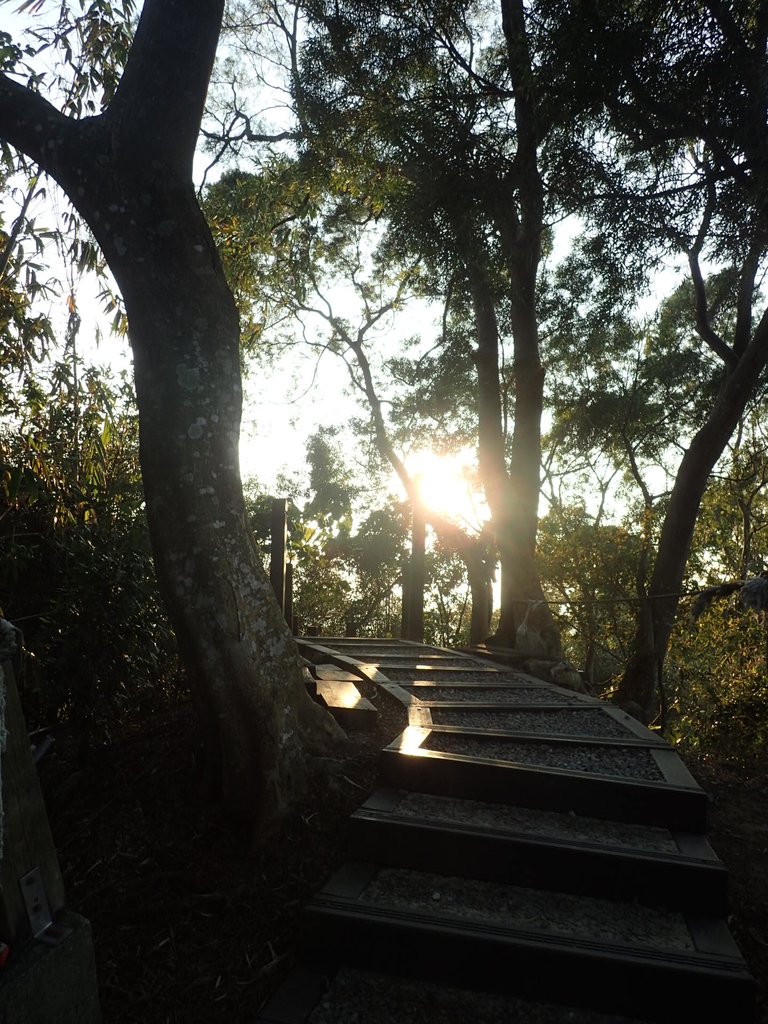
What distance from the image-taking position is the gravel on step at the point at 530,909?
9.23 ft

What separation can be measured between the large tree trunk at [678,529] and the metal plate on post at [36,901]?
728cm

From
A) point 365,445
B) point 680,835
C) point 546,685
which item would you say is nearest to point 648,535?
point 546,685

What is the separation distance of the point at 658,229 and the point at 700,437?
9.43 feet

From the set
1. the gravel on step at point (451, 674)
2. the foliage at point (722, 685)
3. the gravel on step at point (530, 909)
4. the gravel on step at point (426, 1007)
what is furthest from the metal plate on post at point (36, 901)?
the foliage at point (722, 685)

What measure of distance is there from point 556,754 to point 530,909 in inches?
52.6

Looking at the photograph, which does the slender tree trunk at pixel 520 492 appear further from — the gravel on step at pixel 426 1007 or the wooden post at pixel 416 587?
the gravel on step at pixel 426 1007

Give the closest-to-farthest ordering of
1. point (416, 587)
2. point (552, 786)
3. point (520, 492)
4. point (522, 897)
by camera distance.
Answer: point (522, 897)
point (552, 786)
point (520, 492)
point (416, 587)

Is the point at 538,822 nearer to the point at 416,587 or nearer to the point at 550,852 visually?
the point at 550,852

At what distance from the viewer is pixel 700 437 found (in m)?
8.80

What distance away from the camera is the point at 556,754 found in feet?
13.9

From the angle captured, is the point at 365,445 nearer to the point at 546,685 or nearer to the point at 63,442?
the point at 546,685

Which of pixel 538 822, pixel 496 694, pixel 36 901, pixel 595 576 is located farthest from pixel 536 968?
pixel 595 576

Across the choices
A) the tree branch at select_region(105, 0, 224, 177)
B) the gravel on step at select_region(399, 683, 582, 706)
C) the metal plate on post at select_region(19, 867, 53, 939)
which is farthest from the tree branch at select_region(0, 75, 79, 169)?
the gravel on step at select_region(399, 683, 582, 706)

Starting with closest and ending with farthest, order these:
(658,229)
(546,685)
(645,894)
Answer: (645,894)
(546,685)
(658,229)
